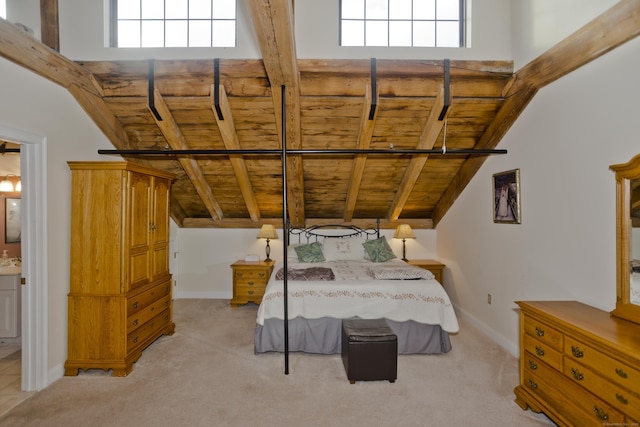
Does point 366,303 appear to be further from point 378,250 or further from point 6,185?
point 6,185

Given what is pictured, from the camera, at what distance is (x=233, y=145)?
4184 mm

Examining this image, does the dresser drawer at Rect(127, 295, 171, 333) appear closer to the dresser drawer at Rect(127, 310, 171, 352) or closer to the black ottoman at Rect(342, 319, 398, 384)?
the dresser drawer at Rect(127, 310, 171, 352)

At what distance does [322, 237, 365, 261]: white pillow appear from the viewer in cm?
538

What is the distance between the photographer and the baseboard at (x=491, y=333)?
3599mm

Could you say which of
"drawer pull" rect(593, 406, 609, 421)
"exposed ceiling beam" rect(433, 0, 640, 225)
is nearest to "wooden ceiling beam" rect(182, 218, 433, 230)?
"exposed ceiling beam" rect(433, 0, 640, 225)

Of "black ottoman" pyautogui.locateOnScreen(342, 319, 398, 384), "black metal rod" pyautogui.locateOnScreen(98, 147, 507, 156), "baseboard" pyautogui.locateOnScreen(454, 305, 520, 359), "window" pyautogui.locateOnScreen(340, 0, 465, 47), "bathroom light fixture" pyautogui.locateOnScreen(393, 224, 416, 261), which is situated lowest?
"baseboard" pyautogui.locateOnScreen(454, 305, 520, 359)

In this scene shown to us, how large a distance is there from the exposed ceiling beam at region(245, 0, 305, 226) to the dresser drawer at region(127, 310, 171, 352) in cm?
232

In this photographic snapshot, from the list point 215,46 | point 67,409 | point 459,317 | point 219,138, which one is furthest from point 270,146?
point 459,317

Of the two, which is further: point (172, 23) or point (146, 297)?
point (172, 23)

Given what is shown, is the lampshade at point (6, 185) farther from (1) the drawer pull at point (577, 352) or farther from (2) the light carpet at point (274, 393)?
(1) the drawer pull at point (577, 352)

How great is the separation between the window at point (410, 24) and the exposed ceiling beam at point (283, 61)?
1.00 meters

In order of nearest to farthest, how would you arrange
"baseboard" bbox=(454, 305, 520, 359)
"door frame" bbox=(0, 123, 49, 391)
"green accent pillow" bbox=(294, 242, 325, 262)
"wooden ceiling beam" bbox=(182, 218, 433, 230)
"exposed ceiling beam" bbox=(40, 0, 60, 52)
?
1. "door frame" bbox=(0, 123, 49, 391)
2. "exposed ceiling beam" bbox=(40, 0, 60, 52)
3. "baseboard" bbox=(454, 305, 520, 359)
4. "green accent pillow" bbox=(294, 242, 325, 262)
5. "wooden ceiling beam" bbox=(182, 218, 433, 230)

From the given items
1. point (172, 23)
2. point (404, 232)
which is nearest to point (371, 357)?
point (404, 232)

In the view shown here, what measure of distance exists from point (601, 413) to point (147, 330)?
3884 millimetres
